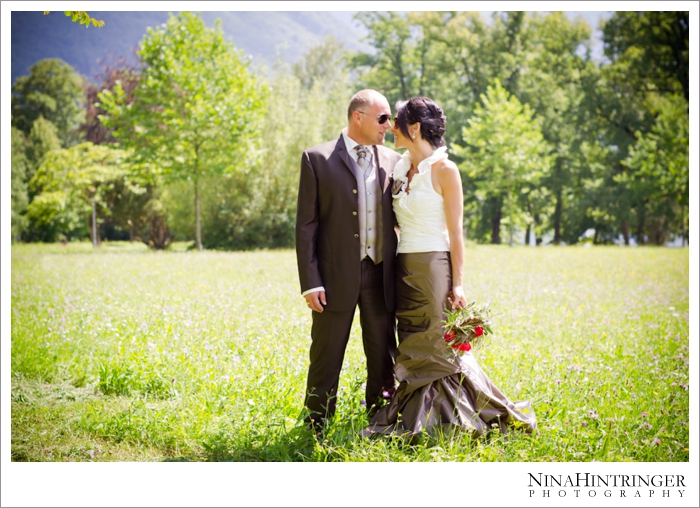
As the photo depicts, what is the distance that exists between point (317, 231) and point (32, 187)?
52.7 feet

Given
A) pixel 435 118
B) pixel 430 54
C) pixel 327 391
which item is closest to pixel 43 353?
pixel 327 391

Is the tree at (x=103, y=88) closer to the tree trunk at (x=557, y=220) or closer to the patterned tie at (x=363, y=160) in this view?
the patterned tie at (x=363, y=160)

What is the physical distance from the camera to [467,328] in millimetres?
3650

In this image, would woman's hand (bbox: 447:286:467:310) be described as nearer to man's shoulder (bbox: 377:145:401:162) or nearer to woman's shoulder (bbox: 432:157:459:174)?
woman's shoulder (bbox: 432:157:459:174)

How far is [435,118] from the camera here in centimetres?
374

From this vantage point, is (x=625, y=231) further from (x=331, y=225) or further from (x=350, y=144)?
(x=331, y=225)

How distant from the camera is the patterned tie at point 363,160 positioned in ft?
12.7

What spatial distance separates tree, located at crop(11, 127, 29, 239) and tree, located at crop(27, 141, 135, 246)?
0.85ft

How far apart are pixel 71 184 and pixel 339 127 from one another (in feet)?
30.9

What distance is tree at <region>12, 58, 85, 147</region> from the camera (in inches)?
601

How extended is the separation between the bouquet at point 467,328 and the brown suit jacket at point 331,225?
502 mm

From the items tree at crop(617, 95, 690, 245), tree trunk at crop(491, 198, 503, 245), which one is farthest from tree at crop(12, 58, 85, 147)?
tree at crop(617, 95, 690, 245)

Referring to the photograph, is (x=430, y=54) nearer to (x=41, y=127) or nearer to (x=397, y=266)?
(x=41, y=127)

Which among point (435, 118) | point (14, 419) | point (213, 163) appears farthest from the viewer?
point (213, 163)
